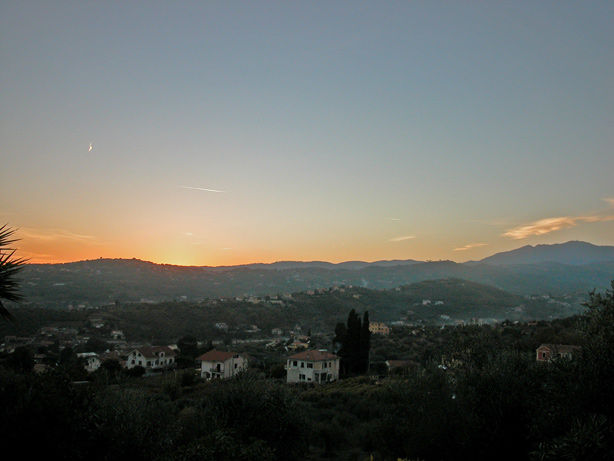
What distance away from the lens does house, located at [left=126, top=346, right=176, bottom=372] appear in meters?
53.1

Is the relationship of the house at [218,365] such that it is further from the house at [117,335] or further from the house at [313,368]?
the house at [117,335]

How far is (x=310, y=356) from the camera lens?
46.2 metres

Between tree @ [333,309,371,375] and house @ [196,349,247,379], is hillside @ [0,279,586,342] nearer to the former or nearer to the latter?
house @ [196,349,247,379]

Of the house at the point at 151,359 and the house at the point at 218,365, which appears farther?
the house at the point at 151,359

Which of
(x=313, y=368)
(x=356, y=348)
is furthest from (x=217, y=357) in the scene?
(x=356, y=348)

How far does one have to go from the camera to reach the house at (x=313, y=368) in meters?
45.2

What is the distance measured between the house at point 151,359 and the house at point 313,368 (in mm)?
17503

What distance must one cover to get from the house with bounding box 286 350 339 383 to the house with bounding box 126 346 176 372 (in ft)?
57.4

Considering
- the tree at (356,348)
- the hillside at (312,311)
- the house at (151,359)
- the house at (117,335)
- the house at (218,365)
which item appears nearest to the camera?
the house at (218,365)

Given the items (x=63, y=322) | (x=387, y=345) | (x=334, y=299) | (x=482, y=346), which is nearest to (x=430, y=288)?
(x=334, y=299)

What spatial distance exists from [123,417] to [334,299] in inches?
4962

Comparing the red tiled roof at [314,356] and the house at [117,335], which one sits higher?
the red tiled roof at [314,356]

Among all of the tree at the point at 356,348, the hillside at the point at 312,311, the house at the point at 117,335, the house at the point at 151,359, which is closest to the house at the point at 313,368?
the tree at the point at 356,348

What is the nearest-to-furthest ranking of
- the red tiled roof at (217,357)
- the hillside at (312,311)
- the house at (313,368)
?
the house at (313,368) < the red tiled roof at (217,357) < the hillside at (312,311)
